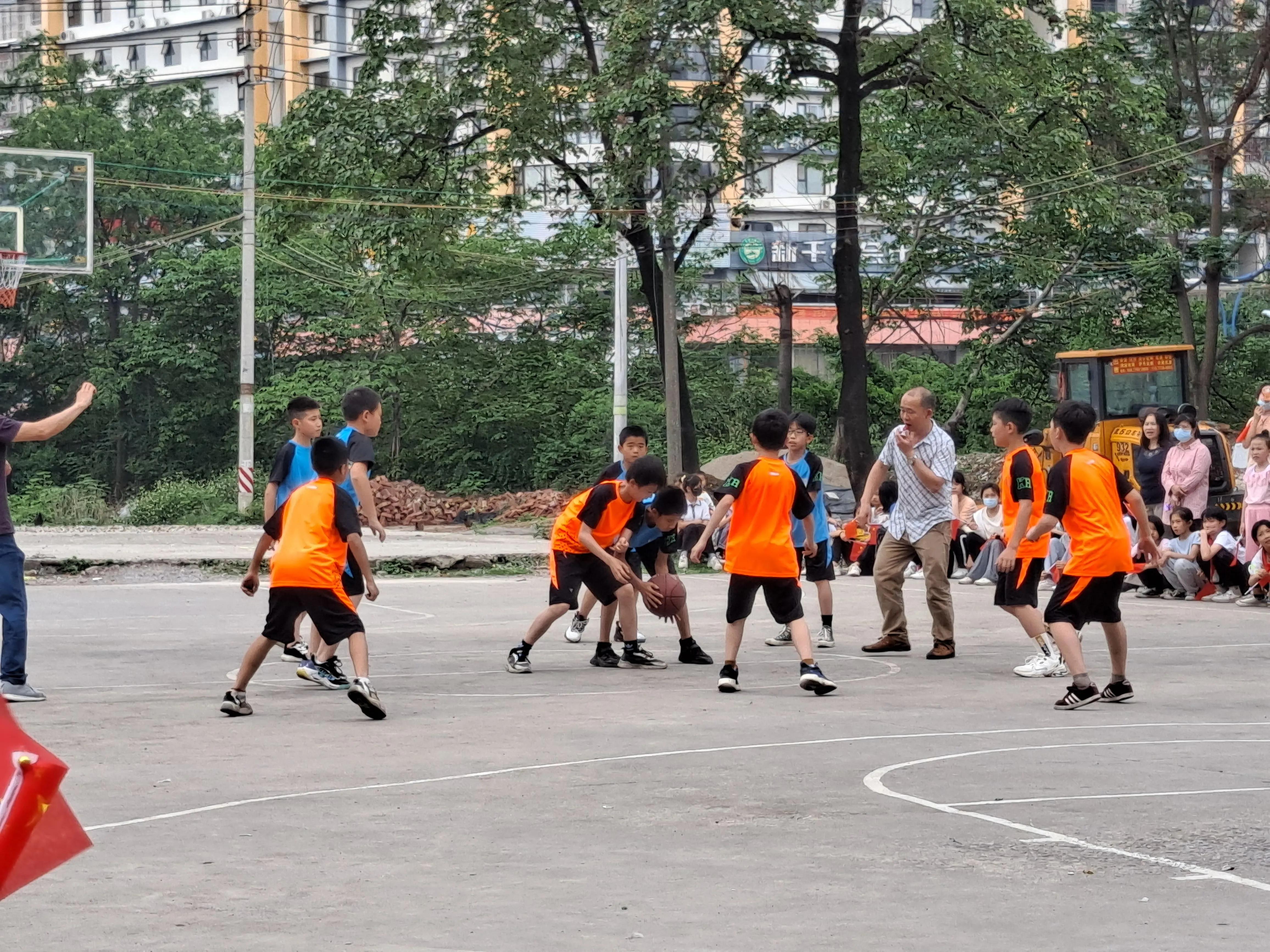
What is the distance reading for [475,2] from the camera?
31625 mm

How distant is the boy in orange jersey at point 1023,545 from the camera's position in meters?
12.1

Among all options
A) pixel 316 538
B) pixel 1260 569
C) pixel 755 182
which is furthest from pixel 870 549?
pixel 316 538

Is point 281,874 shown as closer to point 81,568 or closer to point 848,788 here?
point 848,788

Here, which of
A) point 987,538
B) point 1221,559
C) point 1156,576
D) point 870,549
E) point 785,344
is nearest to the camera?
point 1221,559

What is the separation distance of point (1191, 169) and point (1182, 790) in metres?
40.3

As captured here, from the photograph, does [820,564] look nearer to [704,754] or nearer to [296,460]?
[296,460]

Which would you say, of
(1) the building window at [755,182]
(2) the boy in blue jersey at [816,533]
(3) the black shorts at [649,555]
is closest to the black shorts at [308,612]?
(3) the black shorts at [649,555]

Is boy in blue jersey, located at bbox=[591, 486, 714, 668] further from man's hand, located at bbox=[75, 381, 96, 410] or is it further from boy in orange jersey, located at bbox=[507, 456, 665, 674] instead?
man's hand, located at bbox=[75, 381, 96, 410]

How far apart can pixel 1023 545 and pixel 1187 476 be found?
28.5 feet

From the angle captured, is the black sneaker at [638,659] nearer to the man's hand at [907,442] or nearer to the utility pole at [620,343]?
the man's hand at [907,442]

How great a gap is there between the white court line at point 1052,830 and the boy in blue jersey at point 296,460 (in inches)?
198

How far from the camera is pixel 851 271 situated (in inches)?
1204

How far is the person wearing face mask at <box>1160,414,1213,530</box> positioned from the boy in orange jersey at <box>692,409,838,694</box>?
33.6 feet

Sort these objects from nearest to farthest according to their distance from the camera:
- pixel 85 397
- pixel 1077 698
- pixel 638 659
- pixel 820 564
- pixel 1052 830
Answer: pixel 1052 830 → pixel 85 397 → pixel 1077 698 → pixel 638 659 → pixel 820 564
